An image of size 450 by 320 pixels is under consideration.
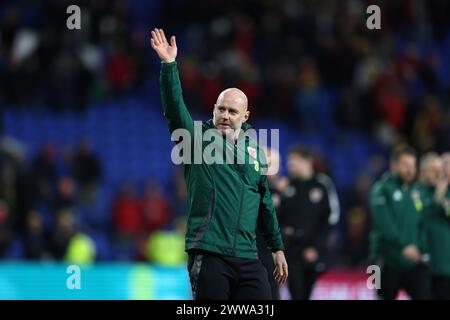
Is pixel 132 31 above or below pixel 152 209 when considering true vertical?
above

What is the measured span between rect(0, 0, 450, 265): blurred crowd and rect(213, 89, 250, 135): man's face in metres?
9.81

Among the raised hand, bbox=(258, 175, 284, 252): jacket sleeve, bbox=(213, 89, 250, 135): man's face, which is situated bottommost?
bbox=(258, 175, 284, 252): jacket sleeve

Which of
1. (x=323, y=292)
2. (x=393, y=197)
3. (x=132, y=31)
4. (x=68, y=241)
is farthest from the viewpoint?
(x=132, y=31)

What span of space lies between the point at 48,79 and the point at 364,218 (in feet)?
20.0

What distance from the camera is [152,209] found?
16.3 meters

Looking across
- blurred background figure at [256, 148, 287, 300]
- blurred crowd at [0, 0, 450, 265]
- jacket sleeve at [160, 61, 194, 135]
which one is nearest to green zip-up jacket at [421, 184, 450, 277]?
blurred background figure at [256, 148, 287, 300]

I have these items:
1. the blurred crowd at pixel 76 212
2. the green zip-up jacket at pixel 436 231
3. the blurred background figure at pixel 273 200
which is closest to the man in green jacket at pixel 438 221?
the green zip-up jacket at pixel 436 231

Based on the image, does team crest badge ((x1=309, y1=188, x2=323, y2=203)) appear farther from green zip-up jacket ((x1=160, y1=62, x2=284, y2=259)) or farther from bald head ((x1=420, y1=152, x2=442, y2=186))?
green zip-up jacket ((x1=160, y1=62, x2=284, y2=259))

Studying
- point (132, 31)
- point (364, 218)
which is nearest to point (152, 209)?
point (364, 218)

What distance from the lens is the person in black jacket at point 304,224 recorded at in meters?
10.8

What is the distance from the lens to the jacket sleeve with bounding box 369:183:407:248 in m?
10.4
